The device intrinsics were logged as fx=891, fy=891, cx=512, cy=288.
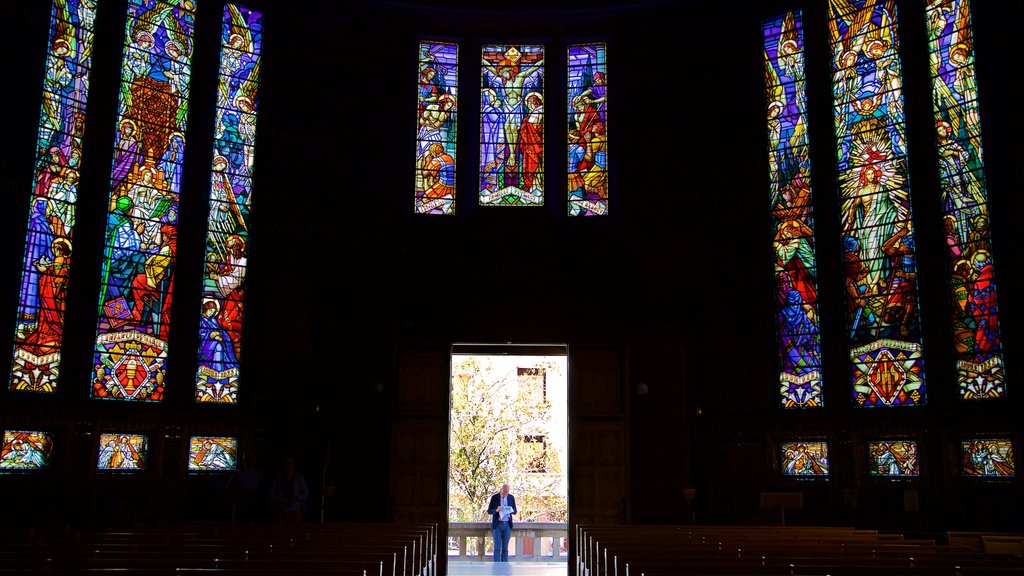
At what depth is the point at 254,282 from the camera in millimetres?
12094

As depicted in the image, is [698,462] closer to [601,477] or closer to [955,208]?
[601,477]

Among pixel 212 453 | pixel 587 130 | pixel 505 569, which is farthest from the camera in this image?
pixel 587 130

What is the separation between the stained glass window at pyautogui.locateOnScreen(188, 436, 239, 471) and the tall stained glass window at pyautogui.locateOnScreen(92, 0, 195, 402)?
2.58 feet

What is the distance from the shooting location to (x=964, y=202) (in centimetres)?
1085

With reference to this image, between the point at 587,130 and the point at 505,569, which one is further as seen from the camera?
the point at 587,130

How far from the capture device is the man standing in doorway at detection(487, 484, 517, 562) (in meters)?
13.4

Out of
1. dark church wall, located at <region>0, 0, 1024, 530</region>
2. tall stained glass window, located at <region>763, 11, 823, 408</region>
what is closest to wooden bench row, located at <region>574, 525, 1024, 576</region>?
dark church wall, located at <region>0, 0, 1024, 530</region>

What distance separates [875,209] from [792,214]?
1.11 metres

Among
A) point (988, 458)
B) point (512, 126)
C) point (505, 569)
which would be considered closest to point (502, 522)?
point (505, 569)

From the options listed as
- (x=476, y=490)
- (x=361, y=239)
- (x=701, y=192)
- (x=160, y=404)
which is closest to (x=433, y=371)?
(x=361, y=239)

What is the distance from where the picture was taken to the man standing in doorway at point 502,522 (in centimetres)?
1342

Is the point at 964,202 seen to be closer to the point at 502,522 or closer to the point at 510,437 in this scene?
the point at 502,522

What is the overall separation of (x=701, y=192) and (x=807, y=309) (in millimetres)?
2232

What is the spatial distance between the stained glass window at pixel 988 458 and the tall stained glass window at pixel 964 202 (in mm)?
534
